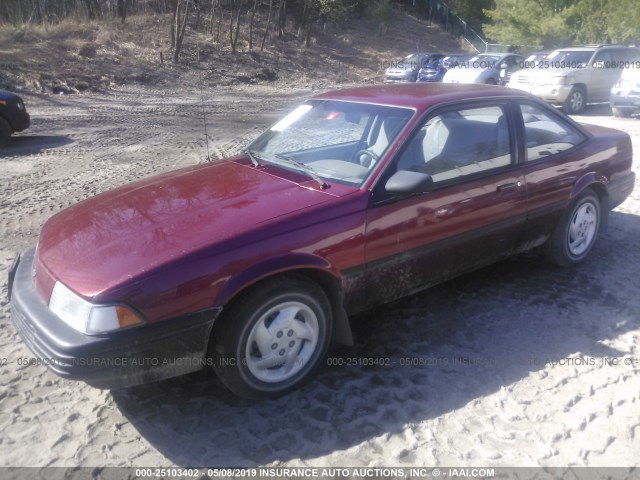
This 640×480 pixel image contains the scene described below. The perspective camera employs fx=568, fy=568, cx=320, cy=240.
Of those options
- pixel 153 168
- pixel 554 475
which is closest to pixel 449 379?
pixel 554 475

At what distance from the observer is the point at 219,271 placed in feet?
9.50

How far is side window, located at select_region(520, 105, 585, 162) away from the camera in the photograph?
4.46 meters

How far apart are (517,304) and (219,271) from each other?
2.50 meters

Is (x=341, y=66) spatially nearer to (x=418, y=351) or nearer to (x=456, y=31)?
(x=456, y=31)

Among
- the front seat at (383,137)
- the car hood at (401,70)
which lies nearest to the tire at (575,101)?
the car hood at (401,70)

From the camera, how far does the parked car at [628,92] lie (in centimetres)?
1291

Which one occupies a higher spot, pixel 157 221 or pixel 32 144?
pixel 157 221

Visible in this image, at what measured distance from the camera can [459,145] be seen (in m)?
4.06

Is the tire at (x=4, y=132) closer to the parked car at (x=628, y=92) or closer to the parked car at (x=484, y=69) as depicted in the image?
the parked car at (x=628, y=92)

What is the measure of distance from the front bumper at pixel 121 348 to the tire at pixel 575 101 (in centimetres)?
1396

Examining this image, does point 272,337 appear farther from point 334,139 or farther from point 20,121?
point 20,121

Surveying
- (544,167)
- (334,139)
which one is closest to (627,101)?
(544,167)

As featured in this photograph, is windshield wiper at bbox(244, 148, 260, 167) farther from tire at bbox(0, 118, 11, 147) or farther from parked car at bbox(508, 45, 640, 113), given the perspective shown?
parked car at bbox(508, 45, 640, 113)

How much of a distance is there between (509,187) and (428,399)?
71.0 inches
